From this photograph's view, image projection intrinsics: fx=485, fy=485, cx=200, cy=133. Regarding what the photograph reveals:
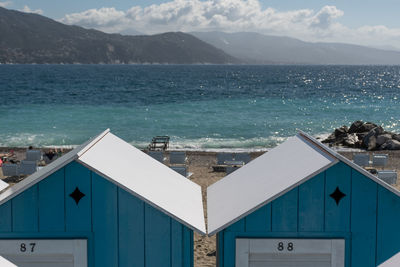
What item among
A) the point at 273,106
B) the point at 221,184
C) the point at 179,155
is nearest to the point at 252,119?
the point at 273,106

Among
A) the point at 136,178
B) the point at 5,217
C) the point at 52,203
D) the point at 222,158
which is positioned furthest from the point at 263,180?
the point at 222,158

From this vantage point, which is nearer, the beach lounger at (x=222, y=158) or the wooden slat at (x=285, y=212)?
the wooden slat at (x=285, y=212)

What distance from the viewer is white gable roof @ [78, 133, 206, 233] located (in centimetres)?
582

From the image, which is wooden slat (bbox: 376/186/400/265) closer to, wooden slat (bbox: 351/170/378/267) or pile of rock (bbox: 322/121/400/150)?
wooden slat (bbox: 351/170/378/267)

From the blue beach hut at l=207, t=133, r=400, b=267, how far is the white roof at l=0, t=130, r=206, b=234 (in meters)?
0.53

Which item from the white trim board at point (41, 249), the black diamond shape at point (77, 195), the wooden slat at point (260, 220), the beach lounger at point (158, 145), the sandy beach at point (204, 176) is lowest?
the sandy beach at point (204, 176)

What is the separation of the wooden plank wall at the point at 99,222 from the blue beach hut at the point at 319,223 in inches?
24.3

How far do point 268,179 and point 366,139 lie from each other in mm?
22821

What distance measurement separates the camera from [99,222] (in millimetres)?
5875

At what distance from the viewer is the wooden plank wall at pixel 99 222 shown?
5812mm

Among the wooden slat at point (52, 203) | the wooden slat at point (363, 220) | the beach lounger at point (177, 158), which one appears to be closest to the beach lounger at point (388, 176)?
the beach lounger at point (177, 158)

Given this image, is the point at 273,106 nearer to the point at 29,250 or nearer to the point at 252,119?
the point at 252,119

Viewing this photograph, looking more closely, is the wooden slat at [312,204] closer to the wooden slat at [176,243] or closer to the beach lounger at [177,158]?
the wooden slat at [176,243]

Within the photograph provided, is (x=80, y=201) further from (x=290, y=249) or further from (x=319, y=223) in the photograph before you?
(x=319, y=223)
